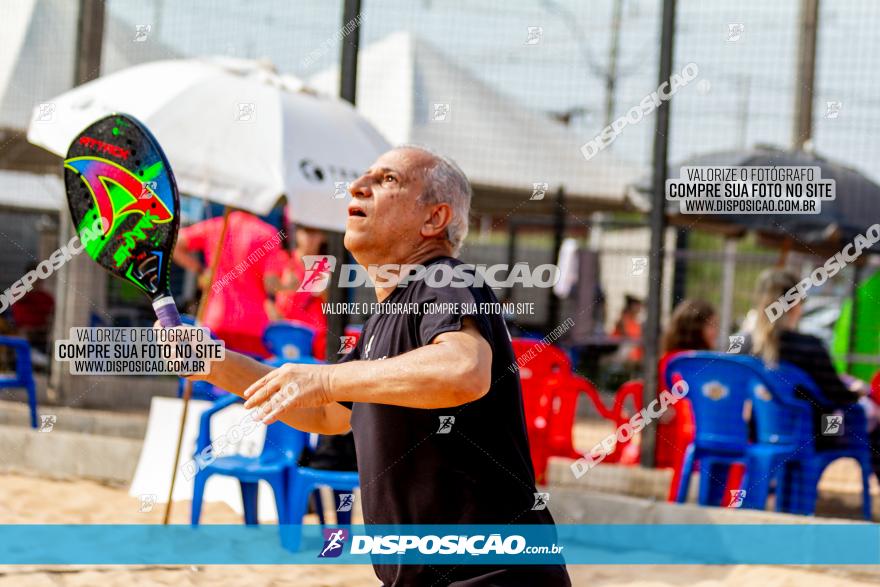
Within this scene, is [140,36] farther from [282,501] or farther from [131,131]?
[131,131]

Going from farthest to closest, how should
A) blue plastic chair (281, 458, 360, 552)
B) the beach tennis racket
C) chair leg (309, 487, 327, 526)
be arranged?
chair leg (309, 487, 327, 526) < blue plastic chair (281, 458, 360, 552) < the beach tennis racket

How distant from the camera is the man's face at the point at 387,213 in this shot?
8.60ft

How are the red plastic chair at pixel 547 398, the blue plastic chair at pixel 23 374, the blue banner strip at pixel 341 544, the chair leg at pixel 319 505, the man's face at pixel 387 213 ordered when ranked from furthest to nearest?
the blue plastic chair at pixel 23 374
the red plastic chair at pixel 547 398
the chair leg at pixel 319 505
the blue banner strip at pixel 341 544
the man's face at pixel 387 213

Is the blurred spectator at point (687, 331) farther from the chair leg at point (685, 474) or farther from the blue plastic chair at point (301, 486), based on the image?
the blue plastic chair at point (301, 486)

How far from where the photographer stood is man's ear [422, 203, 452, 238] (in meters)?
2.63

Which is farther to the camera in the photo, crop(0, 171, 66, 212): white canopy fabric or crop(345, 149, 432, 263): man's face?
crop(0, 171, 66, 212): white canopy fabric

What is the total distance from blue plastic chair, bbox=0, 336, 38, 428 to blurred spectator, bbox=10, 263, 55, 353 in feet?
4.51

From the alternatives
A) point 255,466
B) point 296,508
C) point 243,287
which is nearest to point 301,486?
point 296,508

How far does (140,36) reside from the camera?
766 centimetres

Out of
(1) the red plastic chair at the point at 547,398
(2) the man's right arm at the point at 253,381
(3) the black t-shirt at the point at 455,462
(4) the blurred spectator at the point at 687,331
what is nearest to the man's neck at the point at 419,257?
(3) the black t-shirt at the point at 455,462

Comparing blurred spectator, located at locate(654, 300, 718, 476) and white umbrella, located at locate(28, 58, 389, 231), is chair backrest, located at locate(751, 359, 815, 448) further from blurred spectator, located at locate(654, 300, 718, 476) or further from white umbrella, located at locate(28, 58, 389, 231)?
white umbrella, located at locate(28, 58, 389, 231)

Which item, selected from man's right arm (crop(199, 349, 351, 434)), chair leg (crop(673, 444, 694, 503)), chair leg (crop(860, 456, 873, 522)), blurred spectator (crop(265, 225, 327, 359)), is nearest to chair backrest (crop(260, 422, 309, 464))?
blurred spectator (crop(265, 225, 327, 359))

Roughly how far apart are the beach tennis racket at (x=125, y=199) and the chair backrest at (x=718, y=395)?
12.9 feet

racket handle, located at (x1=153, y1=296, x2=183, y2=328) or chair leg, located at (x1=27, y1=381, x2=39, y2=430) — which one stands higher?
racket handle, located at (x1=153, y1=296, x2=183, y2=328)
